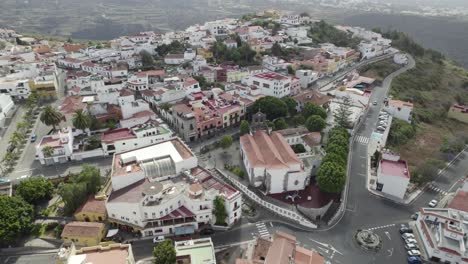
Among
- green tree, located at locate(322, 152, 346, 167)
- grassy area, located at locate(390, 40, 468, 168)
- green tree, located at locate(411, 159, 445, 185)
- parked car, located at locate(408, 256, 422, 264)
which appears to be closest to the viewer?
parked car, located at locate(408, 256, 422, 264)

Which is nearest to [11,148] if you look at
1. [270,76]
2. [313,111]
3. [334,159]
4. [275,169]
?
[275,169]

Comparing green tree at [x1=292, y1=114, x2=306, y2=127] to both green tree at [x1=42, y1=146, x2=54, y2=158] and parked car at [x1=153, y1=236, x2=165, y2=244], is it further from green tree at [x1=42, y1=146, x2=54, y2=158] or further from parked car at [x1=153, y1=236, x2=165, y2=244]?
green tree at [x1=42, y1=146, x2=54, y2=158]

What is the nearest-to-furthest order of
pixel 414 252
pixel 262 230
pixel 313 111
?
pixel 414 252 → pixel 262 230 → pixel 313 111

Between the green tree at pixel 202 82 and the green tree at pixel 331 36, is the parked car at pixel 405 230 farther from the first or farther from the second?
the green tree at pixel 331 36

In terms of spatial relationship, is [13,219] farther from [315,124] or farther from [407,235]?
[407,235]

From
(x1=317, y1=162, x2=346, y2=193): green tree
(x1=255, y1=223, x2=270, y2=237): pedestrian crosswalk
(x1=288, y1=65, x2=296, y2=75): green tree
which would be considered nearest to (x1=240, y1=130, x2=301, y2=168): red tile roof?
(x1=317, y1=162, x2=346, y2=193): green tree

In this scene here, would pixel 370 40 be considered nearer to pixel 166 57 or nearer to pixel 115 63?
pixel 166 57

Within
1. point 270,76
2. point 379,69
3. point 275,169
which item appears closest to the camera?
point 275,169
